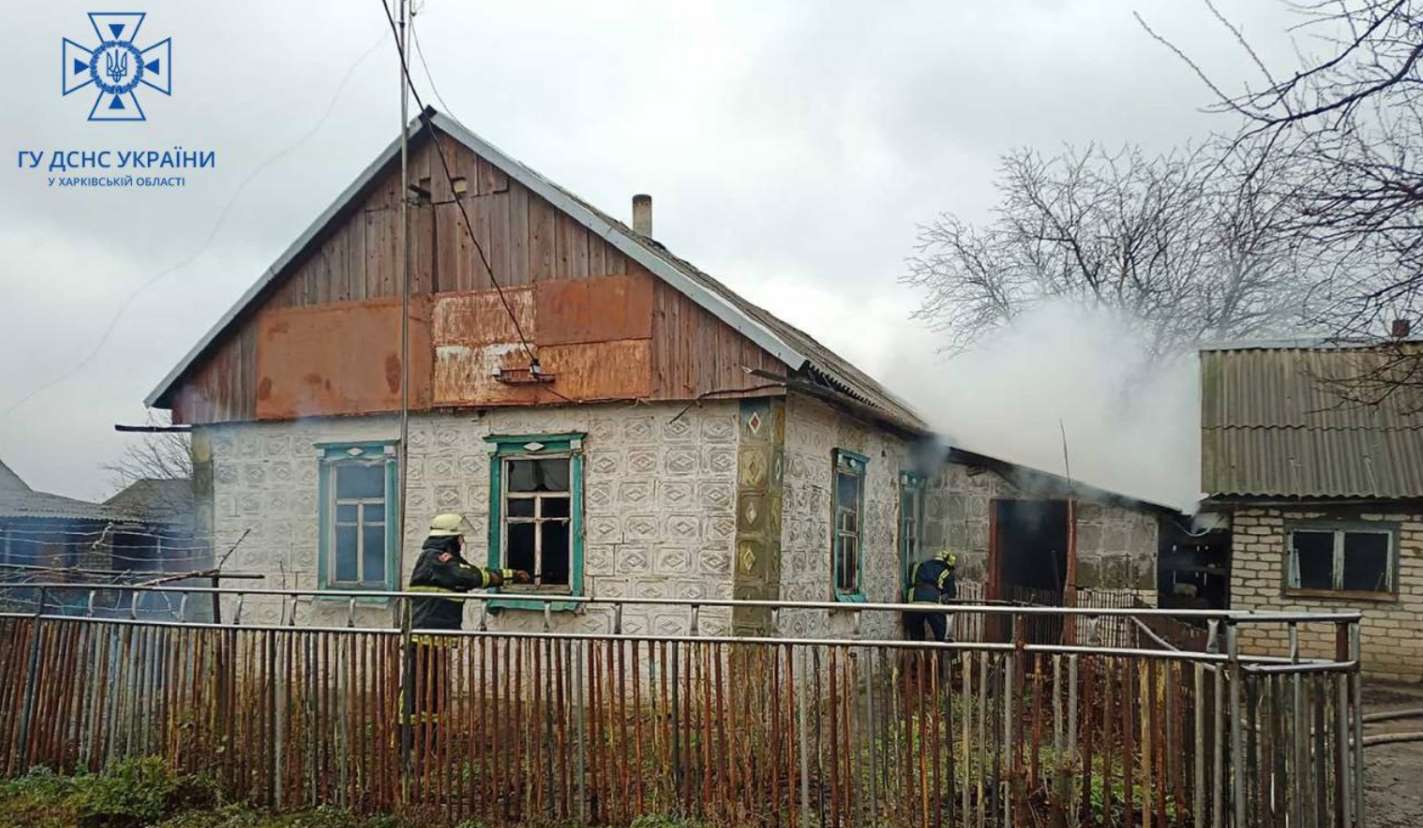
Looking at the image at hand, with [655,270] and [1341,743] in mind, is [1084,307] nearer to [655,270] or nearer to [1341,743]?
[655,270]

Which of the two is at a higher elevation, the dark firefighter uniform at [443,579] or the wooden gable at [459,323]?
the wooden gable at [459,323]

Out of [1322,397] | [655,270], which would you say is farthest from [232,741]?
[1322,397]

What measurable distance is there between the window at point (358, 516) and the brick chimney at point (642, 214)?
5884 millimetres

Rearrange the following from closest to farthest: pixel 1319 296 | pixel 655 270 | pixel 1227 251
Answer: pixel 1319 296, pixel 1227 251, pixel 655 270

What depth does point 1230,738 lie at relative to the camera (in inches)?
194

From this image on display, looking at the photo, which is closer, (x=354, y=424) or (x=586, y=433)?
(x=586, y=433)

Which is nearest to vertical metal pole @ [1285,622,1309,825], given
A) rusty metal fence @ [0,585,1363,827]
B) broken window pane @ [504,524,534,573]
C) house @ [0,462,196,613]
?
rusty metal fence @ [0,585,1363,827]

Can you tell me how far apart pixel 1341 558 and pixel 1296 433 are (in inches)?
76.3

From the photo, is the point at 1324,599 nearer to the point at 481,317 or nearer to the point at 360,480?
the point at 481,317

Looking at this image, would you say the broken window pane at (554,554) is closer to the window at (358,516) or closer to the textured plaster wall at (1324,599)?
the window at (358,516)

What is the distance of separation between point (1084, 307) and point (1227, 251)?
2372 centimetres

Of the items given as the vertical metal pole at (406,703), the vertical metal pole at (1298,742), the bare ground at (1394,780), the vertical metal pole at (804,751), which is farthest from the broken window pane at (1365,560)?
the vertical metal pole at (406,703)

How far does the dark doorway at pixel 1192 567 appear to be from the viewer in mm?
15562

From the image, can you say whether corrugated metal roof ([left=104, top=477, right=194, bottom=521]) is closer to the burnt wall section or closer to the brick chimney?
the brick chimney
